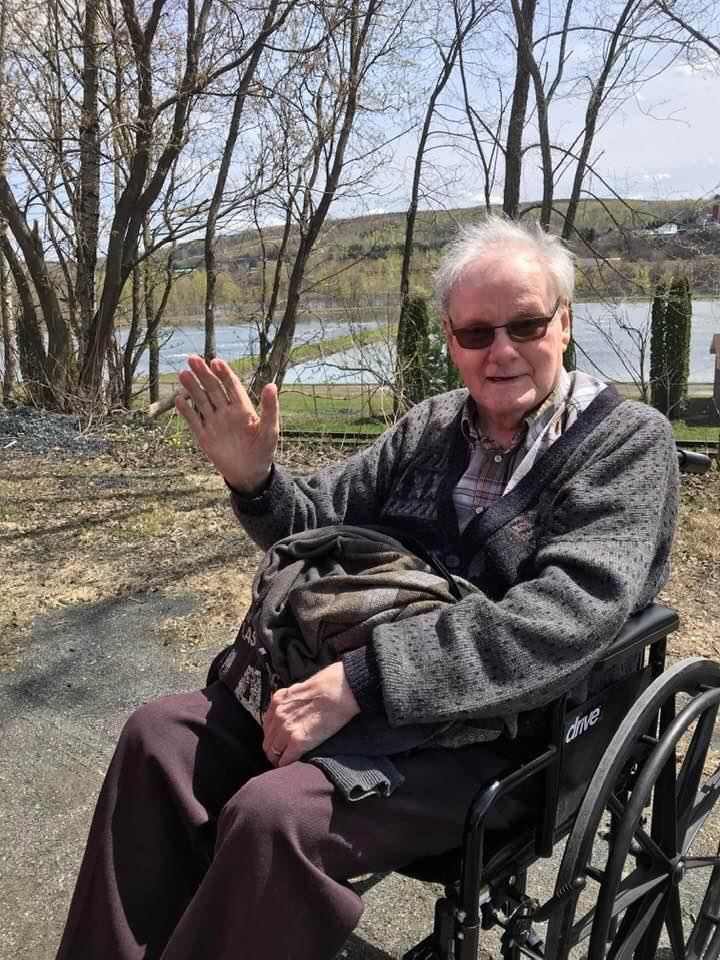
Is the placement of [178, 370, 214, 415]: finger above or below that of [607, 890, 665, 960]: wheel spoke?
above

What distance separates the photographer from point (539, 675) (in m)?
1.18

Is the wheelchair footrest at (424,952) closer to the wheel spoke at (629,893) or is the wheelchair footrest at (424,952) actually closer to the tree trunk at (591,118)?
the wheel spoke at (629,893)

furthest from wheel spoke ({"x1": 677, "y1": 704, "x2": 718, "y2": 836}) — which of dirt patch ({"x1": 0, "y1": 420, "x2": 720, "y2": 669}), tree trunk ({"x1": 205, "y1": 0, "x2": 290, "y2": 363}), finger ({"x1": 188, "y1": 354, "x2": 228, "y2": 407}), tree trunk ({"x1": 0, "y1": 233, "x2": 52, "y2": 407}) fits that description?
tree trunk ({"x1": 0, "y1": 233, "x2": 52, "y2": 407})

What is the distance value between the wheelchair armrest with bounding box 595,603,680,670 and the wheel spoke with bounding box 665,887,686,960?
18.0 inches

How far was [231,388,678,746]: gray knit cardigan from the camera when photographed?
1182mm

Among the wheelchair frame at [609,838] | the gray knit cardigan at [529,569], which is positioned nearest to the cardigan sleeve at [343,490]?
the gray knit cardigan at [529,569]

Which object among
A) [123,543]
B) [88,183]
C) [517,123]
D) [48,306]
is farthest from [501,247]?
[48,306]

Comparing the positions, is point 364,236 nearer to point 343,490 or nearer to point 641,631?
point 343,490

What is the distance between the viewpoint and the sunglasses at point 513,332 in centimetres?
149

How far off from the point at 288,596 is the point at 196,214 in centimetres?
879

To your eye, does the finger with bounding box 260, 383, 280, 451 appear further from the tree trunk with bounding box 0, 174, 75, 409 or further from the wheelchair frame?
the tree trunk with bounding box 0, 174, 75, 409

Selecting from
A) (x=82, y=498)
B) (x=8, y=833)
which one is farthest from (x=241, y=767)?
(x=82, y=498)

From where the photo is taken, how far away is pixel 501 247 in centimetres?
151

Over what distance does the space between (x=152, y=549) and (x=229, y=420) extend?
2.49m
